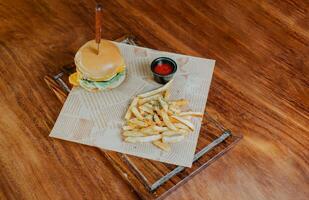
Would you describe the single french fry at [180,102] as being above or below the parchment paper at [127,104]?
above

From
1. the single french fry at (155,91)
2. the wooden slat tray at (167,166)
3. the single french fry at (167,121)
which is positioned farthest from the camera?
the single french fry at (155,91)

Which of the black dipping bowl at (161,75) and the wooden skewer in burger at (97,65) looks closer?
the wooden skewer in burger at (97,65)

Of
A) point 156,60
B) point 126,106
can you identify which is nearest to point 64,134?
point 126,106

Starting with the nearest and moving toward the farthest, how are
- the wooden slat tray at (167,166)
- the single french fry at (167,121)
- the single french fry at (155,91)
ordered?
the wooden slat tray at (167,166) < the single french fry at (167,121) < the single french fry at (155,91)

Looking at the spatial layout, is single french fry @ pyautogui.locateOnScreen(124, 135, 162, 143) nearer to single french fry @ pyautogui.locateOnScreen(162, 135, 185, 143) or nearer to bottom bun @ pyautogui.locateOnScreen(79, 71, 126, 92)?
single french fry @ pyautogui.locateOnScreen(162, 135, 185, 143)

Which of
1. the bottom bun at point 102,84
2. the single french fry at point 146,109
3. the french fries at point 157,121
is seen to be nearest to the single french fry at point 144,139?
the french fries at point 157,121

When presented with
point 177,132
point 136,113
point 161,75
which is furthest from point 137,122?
point 161,75

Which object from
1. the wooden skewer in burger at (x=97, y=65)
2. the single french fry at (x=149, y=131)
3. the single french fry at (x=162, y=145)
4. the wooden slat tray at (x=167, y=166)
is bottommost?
the wooden slat tray at (x=167, y=166)

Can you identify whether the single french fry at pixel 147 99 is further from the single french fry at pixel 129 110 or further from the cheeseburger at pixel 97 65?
the cheeseburger at pixel 97 65

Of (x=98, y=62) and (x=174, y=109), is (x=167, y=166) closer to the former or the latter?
(x=174, y=109)
